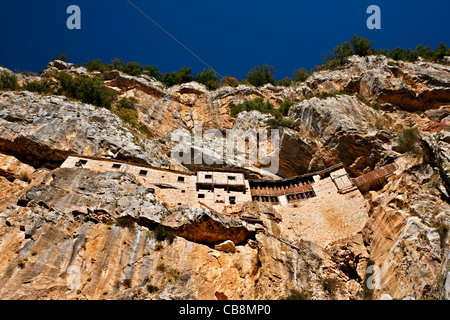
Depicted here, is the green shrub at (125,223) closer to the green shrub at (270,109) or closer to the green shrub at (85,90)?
the green shrub at (270,109)

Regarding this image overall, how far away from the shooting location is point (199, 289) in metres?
18.7

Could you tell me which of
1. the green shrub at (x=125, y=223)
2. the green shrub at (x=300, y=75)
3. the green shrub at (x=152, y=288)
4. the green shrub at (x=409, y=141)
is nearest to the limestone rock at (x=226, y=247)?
the green shrub at (x=152, y=288)

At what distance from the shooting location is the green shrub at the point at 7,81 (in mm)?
36978

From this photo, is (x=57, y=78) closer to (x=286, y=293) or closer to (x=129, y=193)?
(x=129, y=193)

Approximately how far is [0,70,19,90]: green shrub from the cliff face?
5.95 m

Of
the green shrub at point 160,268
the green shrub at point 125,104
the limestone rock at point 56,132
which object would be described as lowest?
the green shrub at point 160,268

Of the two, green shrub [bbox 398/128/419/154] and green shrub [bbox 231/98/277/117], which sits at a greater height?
green shrub [bbox 231/98/277/117]

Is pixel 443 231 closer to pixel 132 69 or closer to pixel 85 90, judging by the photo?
pixel 85 90

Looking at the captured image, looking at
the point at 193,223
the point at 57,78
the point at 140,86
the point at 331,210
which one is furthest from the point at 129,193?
the point at 140,86

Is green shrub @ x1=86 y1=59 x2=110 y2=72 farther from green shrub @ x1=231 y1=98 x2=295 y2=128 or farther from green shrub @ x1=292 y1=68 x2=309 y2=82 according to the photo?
green shrub @ x1=292 y1=68 x2=309 y2=82

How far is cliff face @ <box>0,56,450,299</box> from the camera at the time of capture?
17172mm

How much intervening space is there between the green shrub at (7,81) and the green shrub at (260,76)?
37.0 m

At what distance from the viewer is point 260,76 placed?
58.4 metres

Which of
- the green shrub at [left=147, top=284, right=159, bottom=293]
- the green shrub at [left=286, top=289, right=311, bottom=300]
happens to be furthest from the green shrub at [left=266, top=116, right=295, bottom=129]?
the green shrub at [left=147, top=284, right=159, bottom=293]
